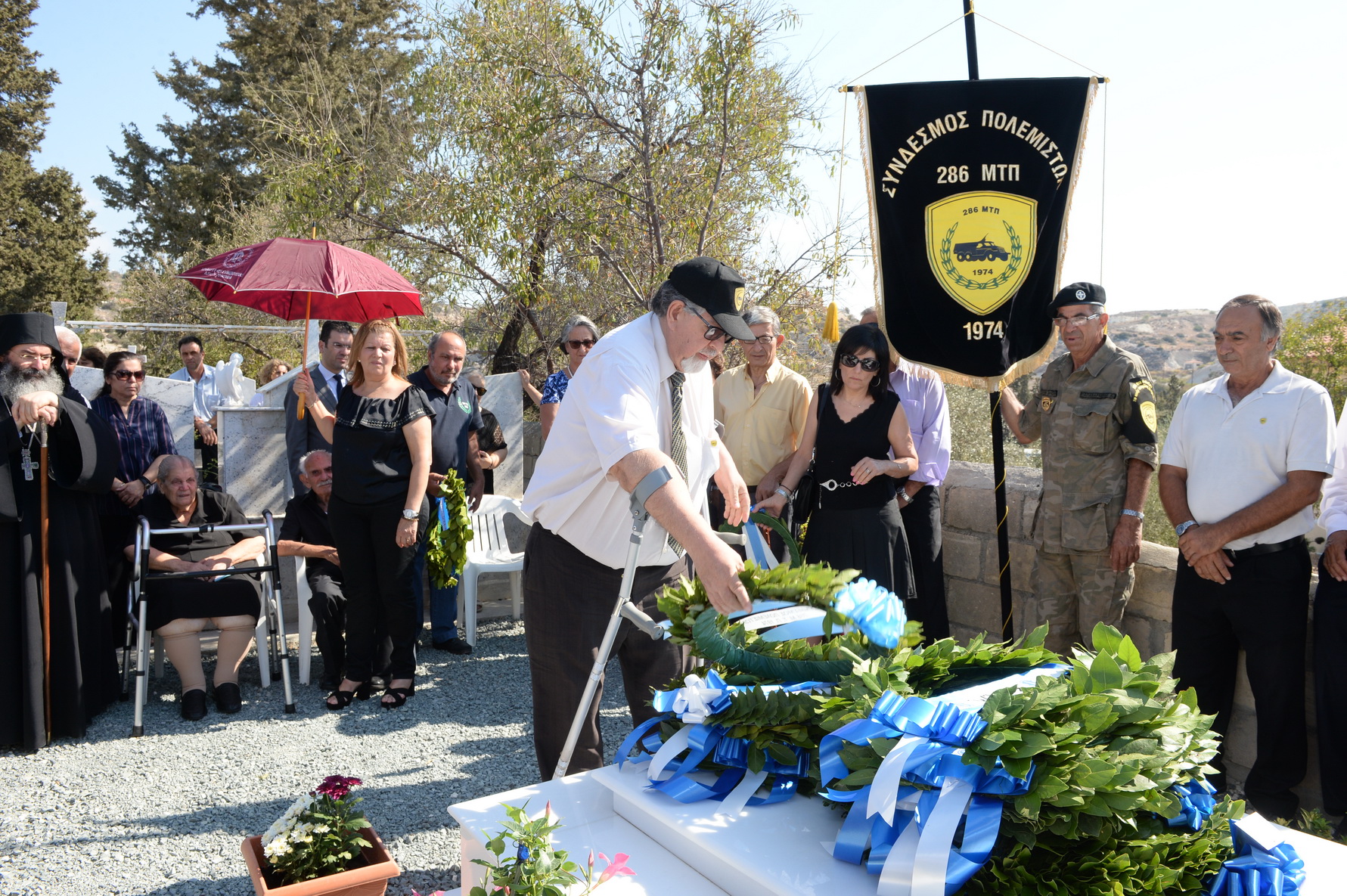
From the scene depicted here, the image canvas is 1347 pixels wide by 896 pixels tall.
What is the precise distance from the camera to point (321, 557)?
6062 mm

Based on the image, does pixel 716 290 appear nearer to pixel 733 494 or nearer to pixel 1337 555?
pixel 733 494

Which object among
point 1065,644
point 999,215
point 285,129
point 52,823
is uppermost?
point 285,129

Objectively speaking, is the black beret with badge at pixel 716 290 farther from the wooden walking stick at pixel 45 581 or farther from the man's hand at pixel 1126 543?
the wooden walking stick at pixel 45 581

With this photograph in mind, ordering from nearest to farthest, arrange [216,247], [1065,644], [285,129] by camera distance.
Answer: [1065,644] → [285,129] → [216,247]

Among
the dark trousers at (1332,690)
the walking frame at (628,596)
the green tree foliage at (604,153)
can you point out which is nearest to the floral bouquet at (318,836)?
the walking frame at (628,596)

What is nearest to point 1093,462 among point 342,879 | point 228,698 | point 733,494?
point 733,494

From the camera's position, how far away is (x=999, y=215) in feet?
16.1

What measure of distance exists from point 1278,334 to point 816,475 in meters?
2.15

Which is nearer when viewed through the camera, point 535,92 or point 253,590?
point 253,590

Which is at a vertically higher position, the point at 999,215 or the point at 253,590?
the point at 999,215

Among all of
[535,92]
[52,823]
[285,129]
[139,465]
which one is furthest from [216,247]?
[52,823]

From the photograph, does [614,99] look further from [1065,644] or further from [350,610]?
[1065,644]

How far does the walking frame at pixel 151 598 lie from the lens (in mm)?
5184

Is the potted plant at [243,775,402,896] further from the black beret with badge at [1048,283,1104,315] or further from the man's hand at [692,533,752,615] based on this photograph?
the black beret with badge at [1048,283,1104,315]
